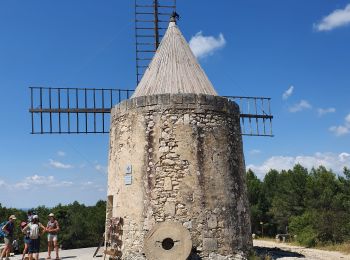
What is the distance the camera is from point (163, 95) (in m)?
9.31

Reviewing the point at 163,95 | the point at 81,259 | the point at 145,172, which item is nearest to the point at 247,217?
the point at 145,172

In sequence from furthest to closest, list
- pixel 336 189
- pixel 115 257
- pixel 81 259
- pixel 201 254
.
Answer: pixel 336 189, pixel 81 259, pixel 115 257, pixel 201 254

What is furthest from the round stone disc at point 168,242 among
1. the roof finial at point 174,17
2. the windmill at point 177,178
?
the roof finial at point 174,17

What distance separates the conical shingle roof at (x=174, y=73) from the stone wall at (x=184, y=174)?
805mm

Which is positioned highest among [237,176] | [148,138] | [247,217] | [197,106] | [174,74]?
[174,74]

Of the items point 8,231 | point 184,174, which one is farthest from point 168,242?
point 8,231

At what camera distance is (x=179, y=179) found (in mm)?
8891

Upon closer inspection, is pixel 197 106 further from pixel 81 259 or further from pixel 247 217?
pixel 81 259

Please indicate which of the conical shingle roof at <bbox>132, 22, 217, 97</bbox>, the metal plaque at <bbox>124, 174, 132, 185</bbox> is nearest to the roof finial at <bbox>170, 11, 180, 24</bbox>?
the conical shingle roof at <bbox>132, 22, 217, 97</bbox>

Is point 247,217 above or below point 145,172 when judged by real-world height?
below

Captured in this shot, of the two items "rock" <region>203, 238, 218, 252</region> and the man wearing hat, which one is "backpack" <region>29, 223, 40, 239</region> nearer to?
the man wearing hat

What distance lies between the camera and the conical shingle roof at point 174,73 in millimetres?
10172

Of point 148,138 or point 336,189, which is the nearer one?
point 148,138

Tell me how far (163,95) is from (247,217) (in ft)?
10.5
